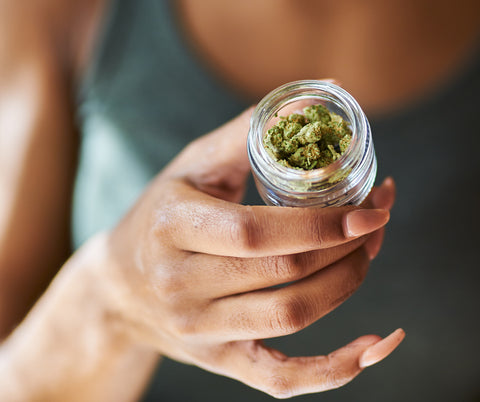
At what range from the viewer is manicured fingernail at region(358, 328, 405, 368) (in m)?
0.59

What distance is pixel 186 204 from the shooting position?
57 cm

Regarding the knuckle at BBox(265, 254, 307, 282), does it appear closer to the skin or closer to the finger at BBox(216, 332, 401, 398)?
the skin

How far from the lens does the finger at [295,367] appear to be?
0.61 meters

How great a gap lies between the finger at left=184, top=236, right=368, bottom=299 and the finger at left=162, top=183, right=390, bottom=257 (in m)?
0.03

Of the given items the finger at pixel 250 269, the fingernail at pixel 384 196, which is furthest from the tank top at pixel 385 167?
the finger at pixel 250 269

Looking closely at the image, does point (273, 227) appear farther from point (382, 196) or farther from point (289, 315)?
point (382, 196)

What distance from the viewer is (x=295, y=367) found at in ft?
2.06

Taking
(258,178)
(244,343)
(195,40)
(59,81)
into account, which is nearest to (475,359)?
(244,343)

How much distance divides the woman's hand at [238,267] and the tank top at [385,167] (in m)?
0.43

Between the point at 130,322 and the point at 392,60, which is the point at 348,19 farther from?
the point at 130,322

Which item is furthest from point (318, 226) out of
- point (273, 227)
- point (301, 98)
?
point (301, 98)

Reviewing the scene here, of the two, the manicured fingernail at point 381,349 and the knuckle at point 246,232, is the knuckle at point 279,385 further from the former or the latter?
the knuckle at point 246,232

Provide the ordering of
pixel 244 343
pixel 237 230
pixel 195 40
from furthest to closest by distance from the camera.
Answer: pixel 195 40 < pixel 244 343 < pixel 237 230

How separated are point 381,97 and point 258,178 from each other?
0.60 m
